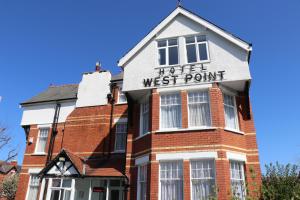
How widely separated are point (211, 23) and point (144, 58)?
13.9ft

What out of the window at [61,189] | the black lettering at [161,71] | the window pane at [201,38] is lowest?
the window at [61,189]

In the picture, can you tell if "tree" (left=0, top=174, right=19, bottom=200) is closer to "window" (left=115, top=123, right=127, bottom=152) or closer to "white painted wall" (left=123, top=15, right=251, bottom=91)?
"window" (left=115, top=123, right=127, bottom=152)

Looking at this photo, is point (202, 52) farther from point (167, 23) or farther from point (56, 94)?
point (56, 94)

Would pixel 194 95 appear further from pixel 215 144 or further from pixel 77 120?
pixel 77 120

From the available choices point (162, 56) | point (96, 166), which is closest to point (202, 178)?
point (162, 56)

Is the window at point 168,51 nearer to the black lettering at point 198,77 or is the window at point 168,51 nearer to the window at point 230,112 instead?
the black lettering at point 198,77

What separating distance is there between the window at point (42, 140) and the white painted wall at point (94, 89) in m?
3.48

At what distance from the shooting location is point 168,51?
15242 mm

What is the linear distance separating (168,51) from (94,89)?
7.94m

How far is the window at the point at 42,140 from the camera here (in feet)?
67.4

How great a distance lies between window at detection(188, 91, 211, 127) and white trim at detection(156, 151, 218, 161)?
148cm

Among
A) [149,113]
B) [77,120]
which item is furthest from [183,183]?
[77,120]

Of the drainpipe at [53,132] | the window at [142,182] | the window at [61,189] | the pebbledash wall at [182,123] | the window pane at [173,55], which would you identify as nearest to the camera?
the pebbledash wall at [182,123]

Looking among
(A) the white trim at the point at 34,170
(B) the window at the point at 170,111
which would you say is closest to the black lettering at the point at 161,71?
(B) the window at the point at 170,111
